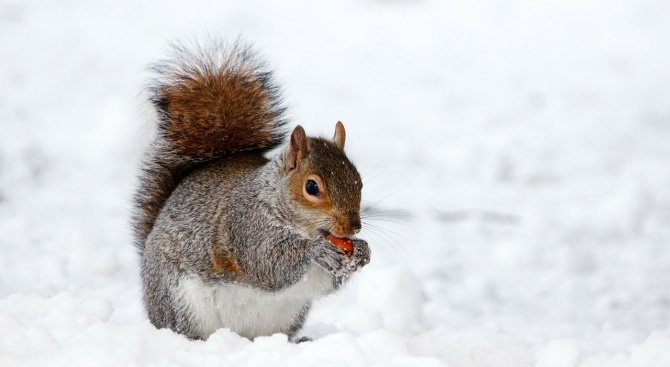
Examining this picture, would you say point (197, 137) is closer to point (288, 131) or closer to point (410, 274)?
point (288, 131)

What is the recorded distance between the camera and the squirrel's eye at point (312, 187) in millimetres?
2303

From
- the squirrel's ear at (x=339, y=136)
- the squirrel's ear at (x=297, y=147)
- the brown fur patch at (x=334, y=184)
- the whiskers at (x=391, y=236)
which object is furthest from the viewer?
the whiskers at (x=391, y=236)

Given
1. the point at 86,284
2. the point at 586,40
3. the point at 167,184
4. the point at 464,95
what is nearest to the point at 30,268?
the point at 86,284

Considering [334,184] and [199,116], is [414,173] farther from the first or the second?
[334,184]

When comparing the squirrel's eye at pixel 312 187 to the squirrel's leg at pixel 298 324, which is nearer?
the squirrel's eye at pixel 312 187

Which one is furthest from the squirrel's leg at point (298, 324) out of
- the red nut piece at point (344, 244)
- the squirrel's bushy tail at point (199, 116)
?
the squirrel's bushy tail at point (199, 116)

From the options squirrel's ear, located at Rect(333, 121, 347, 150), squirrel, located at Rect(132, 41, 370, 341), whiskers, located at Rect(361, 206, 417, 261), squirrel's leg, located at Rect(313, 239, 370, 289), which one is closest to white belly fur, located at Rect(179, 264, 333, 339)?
squirrel, located at Rect(132, 41, 370, 341)

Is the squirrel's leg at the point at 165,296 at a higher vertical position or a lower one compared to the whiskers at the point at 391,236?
lower

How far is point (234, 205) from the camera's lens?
2.51 meters

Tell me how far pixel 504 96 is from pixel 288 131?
2.60 metres

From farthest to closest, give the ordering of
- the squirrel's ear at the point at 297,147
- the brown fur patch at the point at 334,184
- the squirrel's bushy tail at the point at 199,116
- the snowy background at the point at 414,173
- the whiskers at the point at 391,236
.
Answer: the whiskers at the point at 391,236, the squirrel's bushy tail at the point at 199,116, the squirrel's ear at the point at 297,147, the brown fur patch at the point at 334,184, the snowy background at the point at 414,173

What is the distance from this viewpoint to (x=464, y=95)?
5215 mm

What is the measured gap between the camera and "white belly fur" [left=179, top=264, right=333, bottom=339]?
2.42m

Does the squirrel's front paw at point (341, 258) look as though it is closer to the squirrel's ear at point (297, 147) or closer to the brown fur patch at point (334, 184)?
the brown fur patch at point (334, 184)
